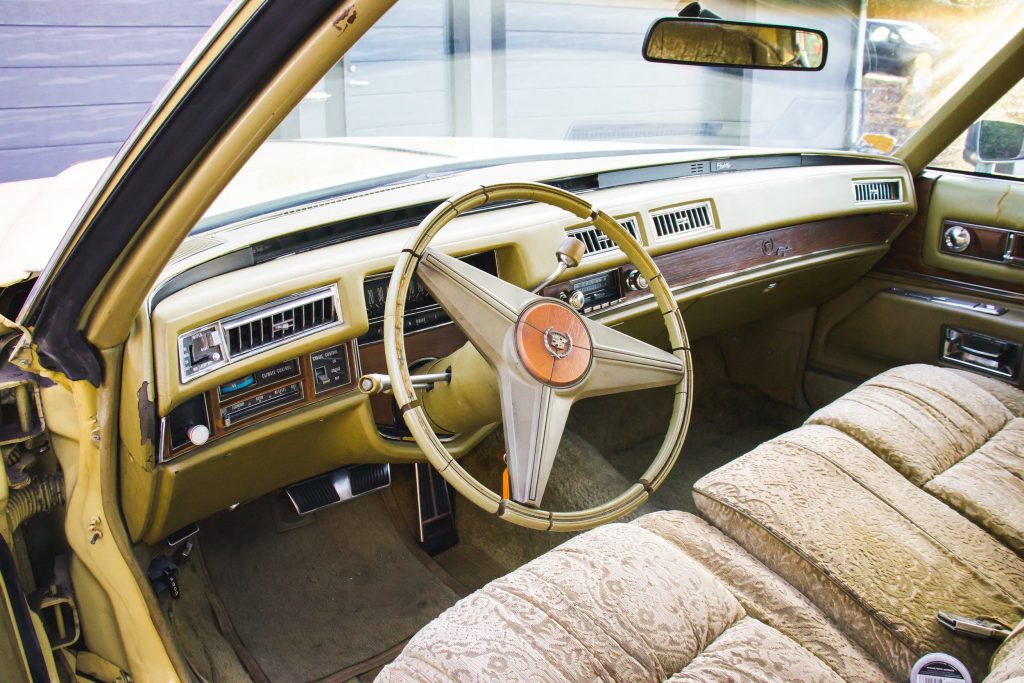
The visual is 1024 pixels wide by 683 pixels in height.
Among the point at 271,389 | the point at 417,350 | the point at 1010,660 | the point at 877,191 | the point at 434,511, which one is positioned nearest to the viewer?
the point at 1010,660

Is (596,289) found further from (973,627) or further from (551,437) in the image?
(973,627)

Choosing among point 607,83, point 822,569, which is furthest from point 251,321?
point 607,83

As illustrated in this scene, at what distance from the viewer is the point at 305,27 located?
973mm

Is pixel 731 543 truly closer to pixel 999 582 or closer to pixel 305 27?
pixel 999 582

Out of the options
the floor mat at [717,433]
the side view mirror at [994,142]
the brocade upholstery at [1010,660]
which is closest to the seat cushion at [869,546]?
the brocade upholstery at [1010,660]

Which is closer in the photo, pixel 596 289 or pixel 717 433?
pixel 596 289

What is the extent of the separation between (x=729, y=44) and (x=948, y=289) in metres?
1.34

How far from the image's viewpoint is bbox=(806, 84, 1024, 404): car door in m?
2.80

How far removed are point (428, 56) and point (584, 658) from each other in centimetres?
518

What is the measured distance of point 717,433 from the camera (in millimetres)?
3412

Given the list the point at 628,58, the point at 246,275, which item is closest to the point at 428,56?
the point at 628,58

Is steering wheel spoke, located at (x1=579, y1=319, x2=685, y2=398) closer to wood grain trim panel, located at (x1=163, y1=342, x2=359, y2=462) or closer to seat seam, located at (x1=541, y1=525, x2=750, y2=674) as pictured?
seat seam, located at (x1=541, y1=525, x2=750, y2=674)

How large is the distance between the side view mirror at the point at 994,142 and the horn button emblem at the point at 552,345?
6.75 feet

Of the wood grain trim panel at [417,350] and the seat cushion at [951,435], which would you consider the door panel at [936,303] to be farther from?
the wood grain trim panel at [417,350]
